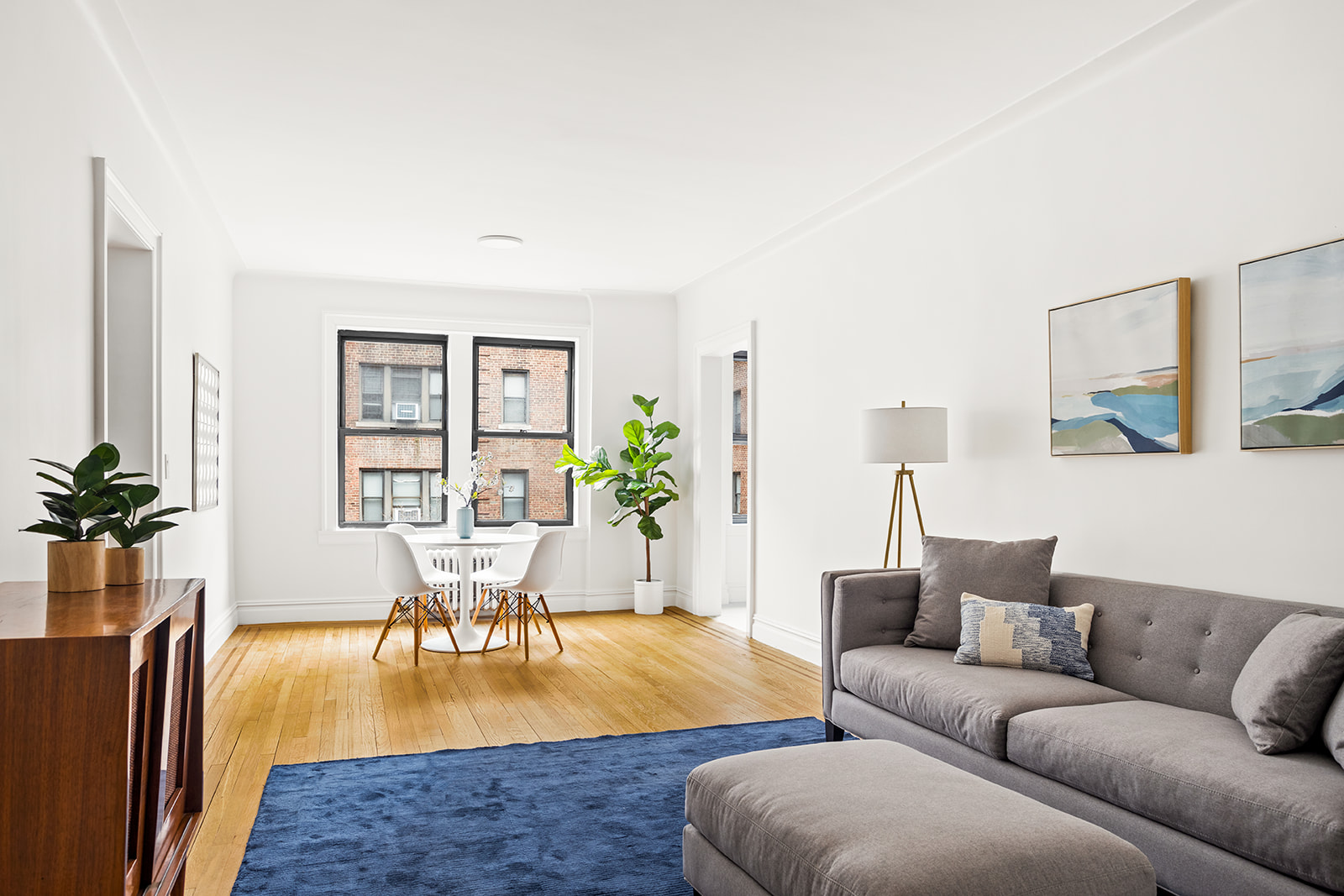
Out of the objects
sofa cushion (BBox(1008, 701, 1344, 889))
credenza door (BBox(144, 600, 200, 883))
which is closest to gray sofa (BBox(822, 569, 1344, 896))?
sofa cushion (BBox(1008, 701, 1344, 889))

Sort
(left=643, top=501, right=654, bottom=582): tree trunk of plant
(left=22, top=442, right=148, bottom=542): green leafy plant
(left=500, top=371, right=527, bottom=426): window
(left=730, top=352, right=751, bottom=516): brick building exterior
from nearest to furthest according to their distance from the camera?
(left=22, top=442, right=148, bottom=542): green leafy plant → (left=643, top=501, right=654, bottom=582): tree trunk of plant → (left=500, top=371, right=527, bottom=426): window → (left=730, top=352, right=751, bottom=516): brick building exterior

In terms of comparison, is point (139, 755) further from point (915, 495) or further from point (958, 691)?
point (915, 495)

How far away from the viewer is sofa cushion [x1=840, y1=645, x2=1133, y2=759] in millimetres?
2793

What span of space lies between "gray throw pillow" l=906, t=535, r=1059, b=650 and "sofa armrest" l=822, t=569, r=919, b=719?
0.21 feet

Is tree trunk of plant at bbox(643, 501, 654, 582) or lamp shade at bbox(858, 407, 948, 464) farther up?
lamp shade at bbox(858, 407, 948, 464)

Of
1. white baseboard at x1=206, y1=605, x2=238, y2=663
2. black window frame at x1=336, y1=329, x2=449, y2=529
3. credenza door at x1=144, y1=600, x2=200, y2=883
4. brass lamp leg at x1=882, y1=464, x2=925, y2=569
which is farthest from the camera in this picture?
black window frame at x1=336, y1=329, x2=449, y2=529

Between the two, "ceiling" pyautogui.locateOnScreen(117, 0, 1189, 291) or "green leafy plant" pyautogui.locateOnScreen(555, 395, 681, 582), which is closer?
"ceiling" pyautogui.locateOnScreen(117, 0, 1189, 291)

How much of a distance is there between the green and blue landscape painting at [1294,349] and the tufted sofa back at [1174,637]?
0.52 m

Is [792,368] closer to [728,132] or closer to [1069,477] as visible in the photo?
[728,132]

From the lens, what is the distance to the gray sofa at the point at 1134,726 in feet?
6.48

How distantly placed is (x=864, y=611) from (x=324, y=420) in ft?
16.1

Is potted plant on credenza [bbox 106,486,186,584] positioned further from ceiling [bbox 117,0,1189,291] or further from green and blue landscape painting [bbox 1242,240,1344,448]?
green and blue landscape painting [bbox 1242,240,1344,448]

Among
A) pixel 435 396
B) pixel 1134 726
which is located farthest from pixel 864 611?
pixel 435 396

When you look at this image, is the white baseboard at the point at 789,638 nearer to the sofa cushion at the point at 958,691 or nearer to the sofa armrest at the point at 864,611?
the sofa armrest at the point at 864,611
